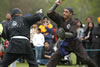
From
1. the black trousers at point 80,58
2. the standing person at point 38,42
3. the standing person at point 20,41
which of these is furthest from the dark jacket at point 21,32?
the standing person at point 38,42

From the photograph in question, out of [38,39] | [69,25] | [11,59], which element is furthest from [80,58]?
[38,39]

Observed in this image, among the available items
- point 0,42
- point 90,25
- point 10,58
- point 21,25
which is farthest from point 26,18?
point 90,25

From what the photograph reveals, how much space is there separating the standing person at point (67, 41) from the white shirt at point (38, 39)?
4.22m

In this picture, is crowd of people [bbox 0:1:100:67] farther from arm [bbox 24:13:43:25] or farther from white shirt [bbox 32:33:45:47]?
white shirt [bbox 32:33:45:47]

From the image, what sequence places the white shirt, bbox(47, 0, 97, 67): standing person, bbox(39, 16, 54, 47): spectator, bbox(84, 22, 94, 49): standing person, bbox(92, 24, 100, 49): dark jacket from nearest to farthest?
bbox(47, 0, 97, 67): standing person → bbox(92, 24, 100, 49): dark jacket → bbox(84, 22, 94, 49): standing person → the white shirt → bbox(39, 16, 54, 47): spectator

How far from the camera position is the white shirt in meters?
12.4

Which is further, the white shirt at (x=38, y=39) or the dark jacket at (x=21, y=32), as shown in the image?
the white shirt at (x=38, y=39)

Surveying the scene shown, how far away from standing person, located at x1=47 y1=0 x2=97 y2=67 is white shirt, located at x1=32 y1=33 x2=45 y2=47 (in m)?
4.22

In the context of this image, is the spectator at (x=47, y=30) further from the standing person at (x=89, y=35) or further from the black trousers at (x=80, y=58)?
the black trousers at (x=80, y=58)

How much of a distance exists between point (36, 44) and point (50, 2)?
4.41 m

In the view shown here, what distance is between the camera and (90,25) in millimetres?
11961

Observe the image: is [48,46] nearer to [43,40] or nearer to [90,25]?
[43,40]

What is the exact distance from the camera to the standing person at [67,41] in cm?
795

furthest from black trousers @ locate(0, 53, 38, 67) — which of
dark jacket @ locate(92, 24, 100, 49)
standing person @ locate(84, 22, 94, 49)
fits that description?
standing person @ locate(84, 22, 94, 49)
